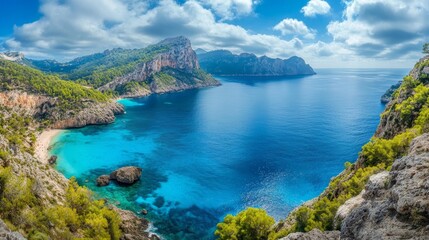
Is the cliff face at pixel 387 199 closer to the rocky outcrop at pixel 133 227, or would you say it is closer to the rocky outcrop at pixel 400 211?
the rocky outcrop at pixel 400 211

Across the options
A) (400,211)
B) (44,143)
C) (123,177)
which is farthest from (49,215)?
(44,143)

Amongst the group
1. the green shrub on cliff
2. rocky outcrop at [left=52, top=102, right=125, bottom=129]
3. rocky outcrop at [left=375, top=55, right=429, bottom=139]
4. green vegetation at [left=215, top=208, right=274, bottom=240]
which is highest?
rocky outcrop at [left=375, top=55, right=429, bottom=139]

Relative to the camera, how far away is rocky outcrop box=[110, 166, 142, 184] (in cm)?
9638

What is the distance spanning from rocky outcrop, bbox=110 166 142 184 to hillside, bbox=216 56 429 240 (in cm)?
4639

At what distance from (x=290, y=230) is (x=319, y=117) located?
15231cm

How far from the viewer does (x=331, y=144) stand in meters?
132

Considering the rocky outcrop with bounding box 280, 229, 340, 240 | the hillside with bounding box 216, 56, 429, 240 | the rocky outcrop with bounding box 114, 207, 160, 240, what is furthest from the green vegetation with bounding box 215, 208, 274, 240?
the rocky outcrop with bounding box 280, 229, 340, 240

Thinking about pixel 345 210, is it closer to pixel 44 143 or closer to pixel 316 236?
pixel 316 236

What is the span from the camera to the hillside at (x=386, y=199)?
20.9 metres

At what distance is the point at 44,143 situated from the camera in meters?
137

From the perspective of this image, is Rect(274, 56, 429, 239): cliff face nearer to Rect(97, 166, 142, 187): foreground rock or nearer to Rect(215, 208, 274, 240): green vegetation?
Rect(215, 208, 274, 240): green vegetation

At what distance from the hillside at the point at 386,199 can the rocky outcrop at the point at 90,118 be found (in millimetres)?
138334

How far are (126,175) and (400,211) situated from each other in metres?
88.0

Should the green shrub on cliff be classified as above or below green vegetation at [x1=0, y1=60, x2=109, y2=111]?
below
